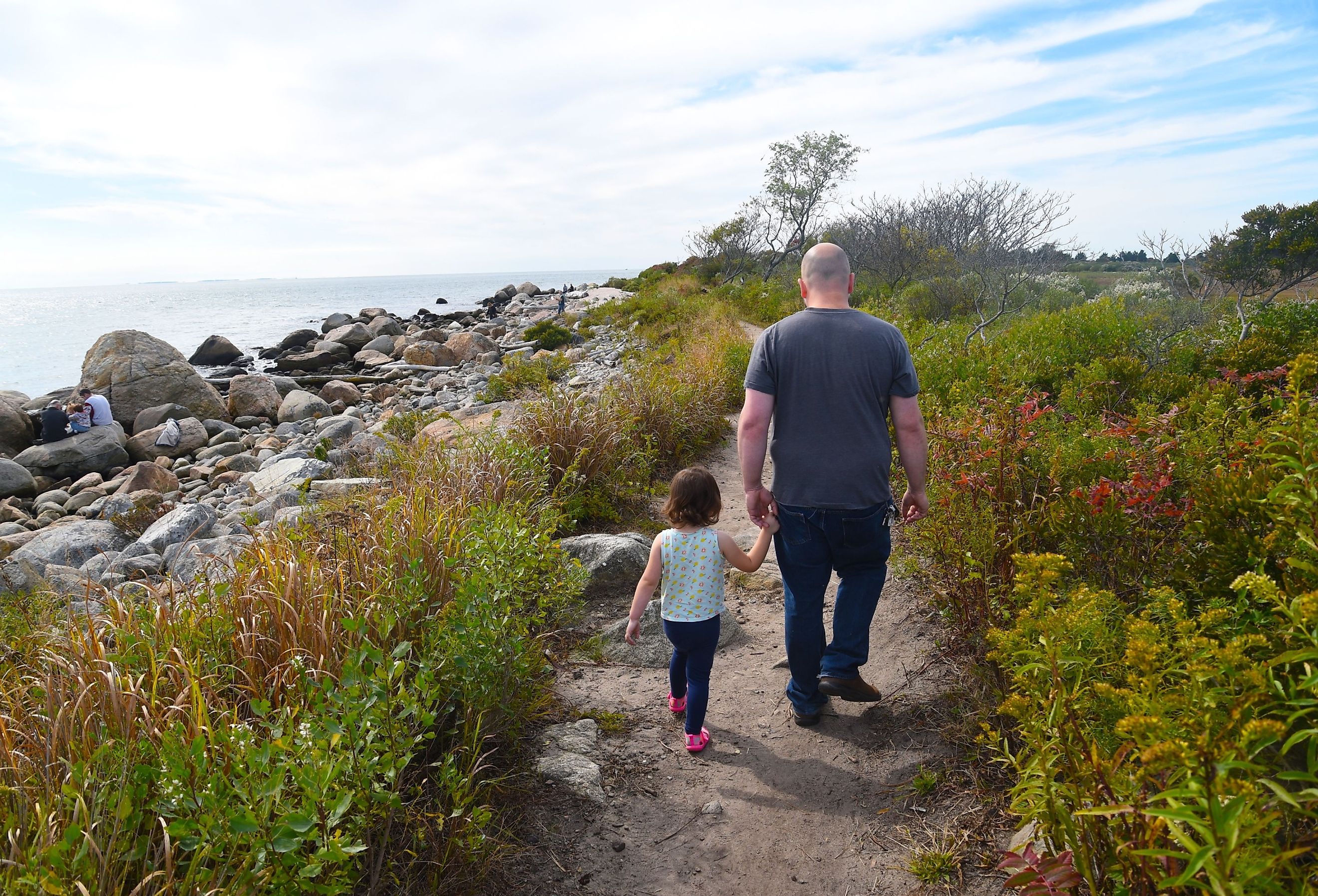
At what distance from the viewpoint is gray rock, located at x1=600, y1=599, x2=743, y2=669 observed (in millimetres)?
4441

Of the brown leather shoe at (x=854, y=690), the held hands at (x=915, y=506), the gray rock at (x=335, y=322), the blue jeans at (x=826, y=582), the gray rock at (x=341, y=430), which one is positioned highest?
the gray rock at (x=335, y=322)

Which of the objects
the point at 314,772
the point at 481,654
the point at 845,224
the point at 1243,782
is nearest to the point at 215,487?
the point at 481,654

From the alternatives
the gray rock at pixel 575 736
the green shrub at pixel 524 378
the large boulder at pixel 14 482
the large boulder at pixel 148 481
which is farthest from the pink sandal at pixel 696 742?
the large boulder at pixel 14 482

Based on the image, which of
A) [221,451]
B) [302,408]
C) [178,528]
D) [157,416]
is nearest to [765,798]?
[178,528]

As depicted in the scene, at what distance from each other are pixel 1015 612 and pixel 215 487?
39.3ft

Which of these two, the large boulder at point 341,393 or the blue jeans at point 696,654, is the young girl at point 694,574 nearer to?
the blue jeans at point 696,654

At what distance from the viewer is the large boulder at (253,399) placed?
18.0m

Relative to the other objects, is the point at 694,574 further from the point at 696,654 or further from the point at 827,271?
the point at 827,271

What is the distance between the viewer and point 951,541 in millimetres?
3518

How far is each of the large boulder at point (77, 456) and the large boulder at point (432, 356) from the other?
34.5ft

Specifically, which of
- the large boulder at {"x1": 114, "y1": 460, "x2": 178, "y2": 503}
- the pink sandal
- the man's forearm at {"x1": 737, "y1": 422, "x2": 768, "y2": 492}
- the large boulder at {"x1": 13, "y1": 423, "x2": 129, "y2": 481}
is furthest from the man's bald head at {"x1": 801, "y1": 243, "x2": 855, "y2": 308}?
the large boulder at {"x1": 13, "y1": 423, "x2": 129, "y2": 481}

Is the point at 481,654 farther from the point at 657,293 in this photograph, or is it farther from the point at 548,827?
A: the point at 657,293

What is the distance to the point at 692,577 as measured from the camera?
3391 mm

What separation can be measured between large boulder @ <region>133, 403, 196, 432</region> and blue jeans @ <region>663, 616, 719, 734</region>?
15930 mm
